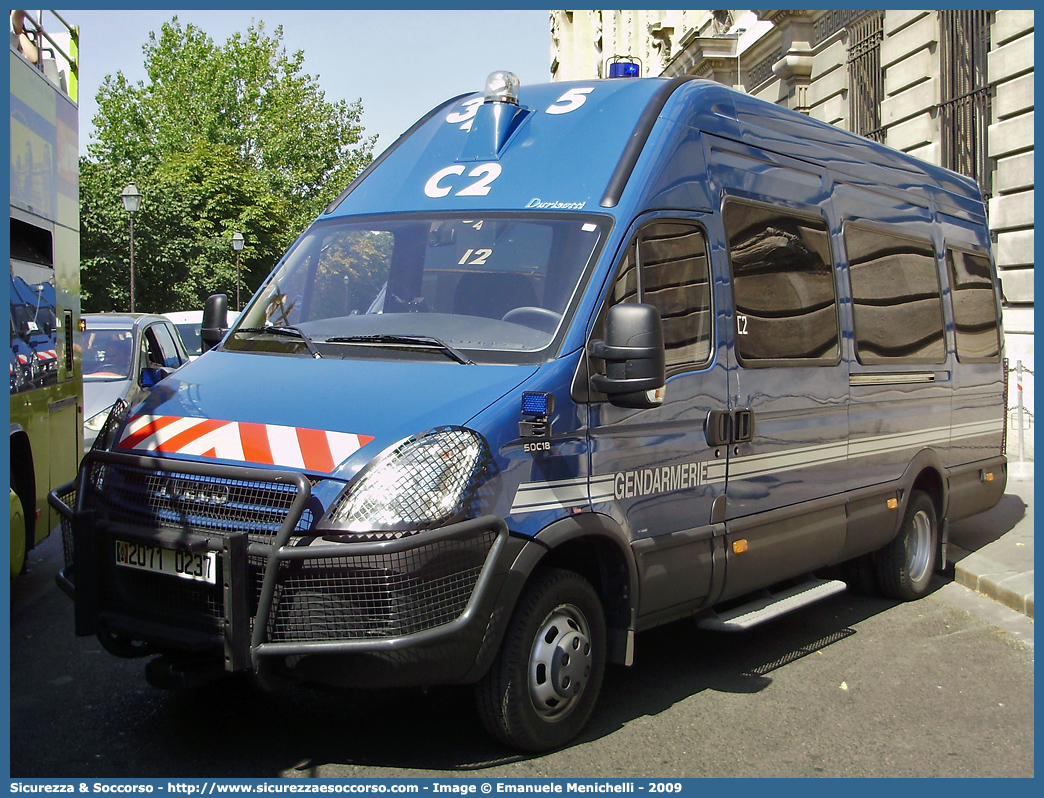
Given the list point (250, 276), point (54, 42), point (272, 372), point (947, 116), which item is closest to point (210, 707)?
point (272, 372)

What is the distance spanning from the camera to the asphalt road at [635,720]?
453 centimetres

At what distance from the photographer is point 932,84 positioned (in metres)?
17.7

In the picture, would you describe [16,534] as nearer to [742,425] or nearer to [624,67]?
[742,425]

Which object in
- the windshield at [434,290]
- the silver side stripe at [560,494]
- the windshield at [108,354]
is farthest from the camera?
the windshield at [108,354]

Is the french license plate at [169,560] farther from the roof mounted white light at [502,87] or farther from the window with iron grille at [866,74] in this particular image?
the window with iron grille at [866,74]

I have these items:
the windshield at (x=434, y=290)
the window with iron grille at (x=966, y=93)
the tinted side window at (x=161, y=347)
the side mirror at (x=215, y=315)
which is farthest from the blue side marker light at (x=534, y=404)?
the window with iron grille at (x=966, y=93)

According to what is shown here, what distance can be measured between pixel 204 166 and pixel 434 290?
136 feet

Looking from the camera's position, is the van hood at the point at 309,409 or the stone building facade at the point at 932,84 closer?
the van hood at the point at 309,409

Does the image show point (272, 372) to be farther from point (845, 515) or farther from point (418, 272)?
point (845, 515)

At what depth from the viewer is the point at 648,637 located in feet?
21.9

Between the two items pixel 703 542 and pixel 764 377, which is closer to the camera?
pixel 703 542

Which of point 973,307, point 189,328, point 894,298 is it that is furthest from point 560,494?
point 189,328

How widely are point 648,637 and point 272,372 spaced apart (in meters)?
3.04

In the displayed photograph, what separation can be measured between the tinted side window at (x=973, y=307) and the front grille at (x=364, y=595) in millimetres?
5631
